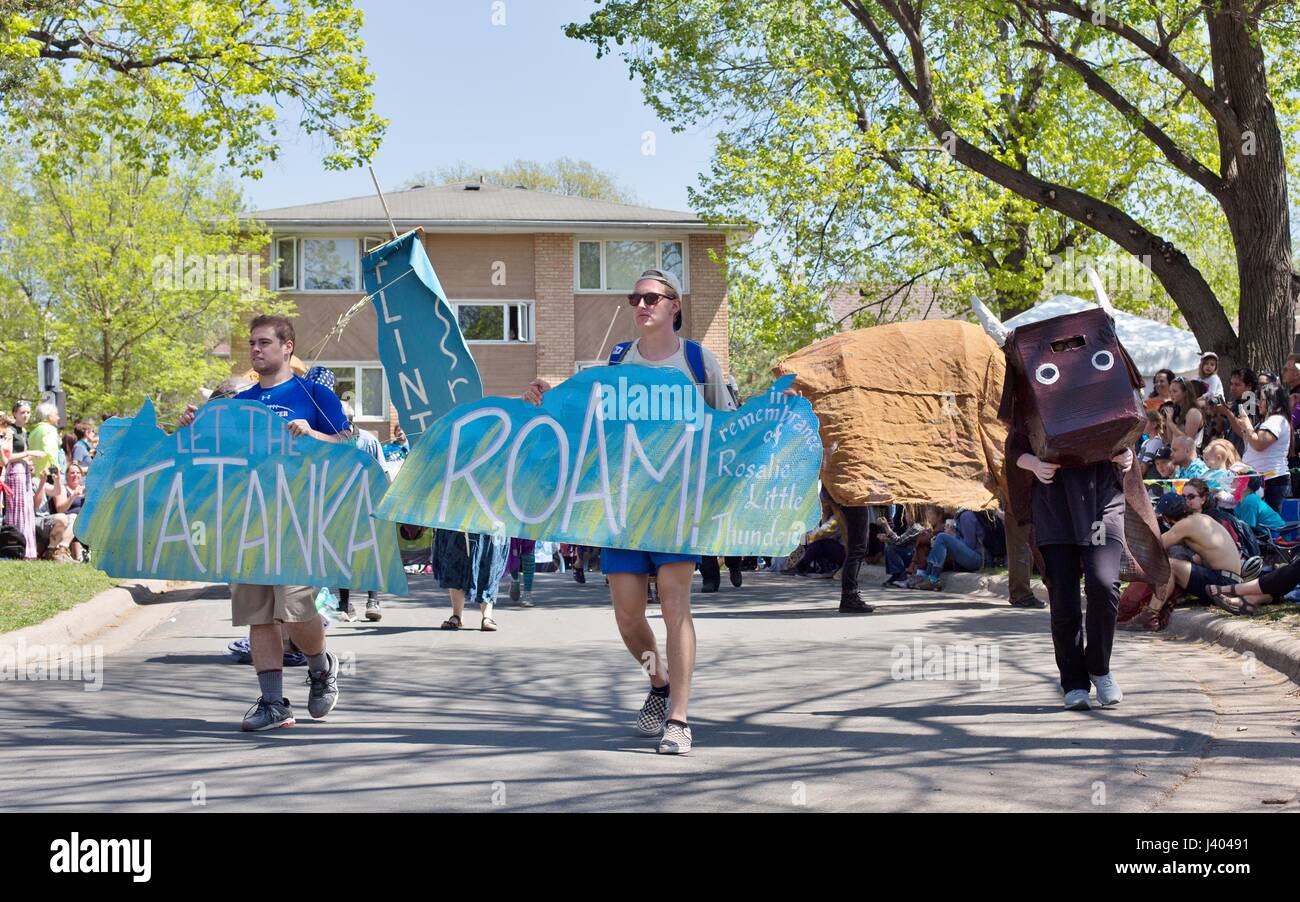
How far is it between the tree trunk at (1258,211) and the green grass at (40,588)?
1272 centimetres

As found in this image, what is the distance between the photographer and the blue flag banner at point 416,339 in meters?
7.79

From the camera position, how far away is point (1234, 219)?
17.1m

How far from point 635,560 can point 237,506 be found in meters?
2.09

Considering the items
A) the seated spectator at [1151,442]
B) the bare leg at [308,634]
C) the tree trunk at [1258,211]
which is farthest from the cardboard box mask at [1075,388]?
the tree trunk at [1258,211]

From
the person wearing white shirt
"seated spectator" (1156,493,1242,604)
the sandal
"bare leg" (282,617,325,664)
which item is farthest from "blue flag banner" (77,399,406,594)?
the person wearing white shirt

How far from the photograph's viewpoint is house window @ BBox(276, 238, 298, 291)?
4216cm

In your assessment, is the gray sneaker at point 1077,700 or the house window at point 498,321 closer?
the gray sneaker at point 1077,700

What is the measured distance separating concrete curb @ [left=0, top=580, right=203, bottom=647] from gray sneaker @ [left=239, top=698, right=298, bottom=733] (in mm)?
3964

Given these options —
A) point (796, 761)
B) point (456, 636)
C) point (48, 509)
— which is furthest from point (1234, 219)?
point (48, 509)

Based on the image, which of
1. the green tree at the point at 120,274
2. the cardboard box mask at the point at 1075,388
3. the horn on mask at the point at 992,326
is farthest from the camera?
the green tree at the point at 120,274

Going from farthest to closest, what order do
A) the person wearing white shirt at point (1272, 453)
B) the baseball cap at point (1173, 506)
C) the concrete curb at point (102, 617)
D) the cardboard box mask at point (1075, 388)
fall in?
the person wearing white shirt at point (1272, 453) < the baseball cap at point (1173, 506) < the concrete curb at point (102, 617) < the cardboard box mask at point (1075, 388)

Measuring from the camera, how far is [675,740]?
6105 millimetres

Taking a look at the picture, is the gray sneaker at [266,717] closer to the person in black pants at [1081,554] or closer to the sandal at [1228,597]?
the person in black pants at [1081,554]

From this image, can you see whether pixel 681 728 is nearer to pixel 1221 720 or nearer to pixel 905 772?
pixel 905 772
